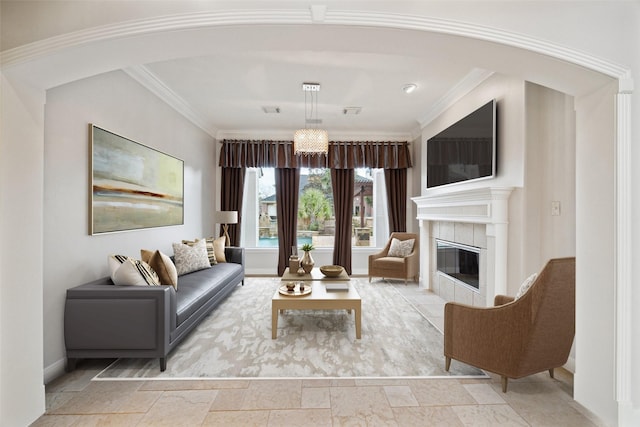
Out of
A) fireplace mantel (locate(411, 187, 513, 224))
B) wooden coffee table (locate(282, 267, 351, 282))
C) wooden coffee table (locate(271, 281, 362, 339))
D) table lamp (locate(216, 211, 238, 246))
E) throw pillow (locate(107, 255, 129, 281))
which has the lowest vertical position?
wooden coffee table (locate(271, 281, 362, 339))

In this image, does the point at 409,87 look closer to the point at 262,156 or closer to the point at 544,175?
the point at 544,175

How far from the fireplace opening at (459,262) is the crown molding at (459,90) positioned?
5.98ft

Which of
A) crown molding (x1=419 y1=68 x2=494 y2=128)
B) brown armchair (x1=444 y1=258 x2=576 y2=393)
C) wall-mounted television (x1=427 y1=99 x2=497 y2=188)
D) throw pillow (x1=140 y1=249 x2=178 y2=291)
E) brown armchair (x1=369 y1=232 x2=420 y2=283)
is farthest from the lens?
brown armchair (x1=369 y1=232 x2=420 y2=283)

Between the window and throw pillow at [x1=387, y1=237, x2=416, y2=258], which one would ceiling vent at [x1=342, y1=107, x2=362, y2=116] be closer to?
the window

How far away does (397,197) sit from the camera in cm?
589

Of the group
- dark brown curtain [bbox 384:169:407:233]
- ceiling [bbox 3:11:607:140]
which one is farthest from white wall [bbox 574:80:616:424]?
dark brown curtain [bbox 384:169:407:233]

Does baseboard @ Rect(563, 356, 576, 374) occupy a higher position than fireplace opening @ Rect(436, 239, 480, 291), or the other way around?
fireplace opening @ Rect(436, 239, 480, 291)

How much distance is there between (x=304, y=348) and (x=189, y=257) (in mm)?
2032

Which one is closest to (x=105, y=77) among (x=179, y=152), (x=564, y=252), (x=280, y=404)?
(x=179, y=152)

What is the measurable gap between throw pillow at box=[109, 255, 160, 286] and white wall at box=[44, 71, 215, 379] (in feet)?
0.93

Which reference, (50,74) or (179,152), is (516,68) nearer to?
(50,74)

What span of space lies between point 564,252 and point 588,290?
0.79 meters

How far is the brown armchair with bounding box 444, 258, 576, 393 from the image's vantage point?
199 centimetres

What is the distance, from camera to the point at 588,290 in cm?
189
